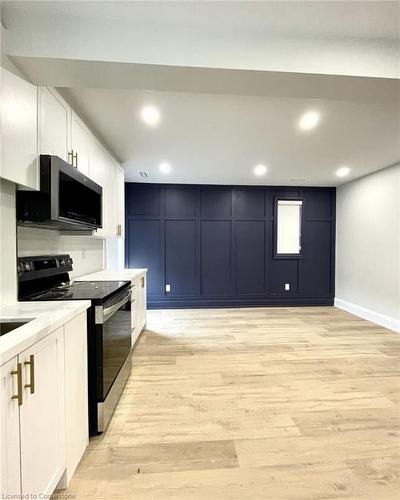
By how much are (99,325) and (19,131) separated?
1.25 m

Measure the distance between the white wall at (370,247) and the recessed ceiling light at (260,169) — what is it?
1.85m

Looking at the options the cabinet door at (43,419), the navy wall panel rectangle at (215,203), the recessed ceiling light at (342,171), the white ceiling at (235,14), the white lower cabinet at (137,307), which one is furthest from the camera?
the navy wall panel rectangle at (215,203)

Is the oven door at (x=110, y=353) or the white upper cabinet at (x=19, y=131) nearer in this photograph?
the white upper cabinet at (x=19, y=131)

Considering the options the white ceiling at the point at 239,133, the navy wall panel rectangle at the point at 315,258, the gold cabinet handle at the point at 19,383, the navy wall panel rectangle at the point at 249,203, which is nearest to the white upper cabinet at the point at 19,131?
the white ceiling at the point at 239,133

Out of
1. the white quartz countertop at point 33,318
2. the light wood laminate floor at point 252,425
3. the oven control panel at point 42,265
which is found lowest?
the light wood laminate floor at point 252,425

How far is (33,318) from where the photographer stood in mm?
1279

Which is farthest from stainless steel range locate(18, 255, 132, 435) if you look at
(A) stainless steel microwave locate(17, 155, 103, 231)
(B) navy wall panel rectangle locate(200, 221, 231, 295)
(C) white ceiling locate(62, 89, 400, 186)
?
(B) navy wall panel rectangle locate(200, 221, 231, 295)

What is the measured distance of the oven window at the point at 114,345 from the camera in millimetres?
1720

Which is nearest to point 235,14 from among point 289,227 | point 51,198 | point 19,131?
point 19,131

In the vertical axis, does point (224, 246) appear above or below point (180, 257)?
above

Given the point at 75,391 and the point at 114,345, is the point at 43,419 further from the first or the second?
the point at 114,345

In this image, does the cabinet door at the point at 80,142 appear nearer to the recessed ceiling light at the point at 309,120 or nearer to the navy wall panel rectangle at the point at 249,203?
the recessed ceiling light at the point at 309,120

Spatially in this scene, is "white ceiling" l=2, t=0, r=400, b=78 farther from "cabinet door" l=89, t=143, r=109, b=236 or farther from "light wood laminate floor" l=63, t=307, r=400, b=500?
"light wood laminate floor" l=63, t=307, r=400, b=500

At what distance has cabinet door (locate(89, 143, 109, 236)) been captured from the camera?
2.67m
